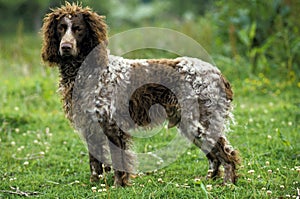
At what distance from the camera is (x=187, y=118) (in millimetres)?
4758

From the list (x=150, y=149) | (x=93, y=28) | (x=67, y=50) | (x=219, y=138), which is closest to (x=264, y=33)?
(x=150, y=149)

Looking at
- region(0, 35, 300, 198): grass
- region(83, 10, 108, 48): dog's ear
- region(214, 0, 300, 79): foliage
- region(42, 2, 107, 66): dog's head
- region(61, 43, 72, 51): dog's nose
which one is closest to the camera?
region(0, 35, 300, 198): grass

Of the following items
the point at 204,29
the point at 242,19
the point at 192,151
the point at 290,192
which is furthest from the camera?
the point at 204,29

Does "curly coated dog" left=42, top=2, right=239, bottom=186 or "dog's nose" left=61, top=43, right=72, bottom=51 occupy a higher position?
"dog's nose" left=61, top=43, right=72, bottom=51

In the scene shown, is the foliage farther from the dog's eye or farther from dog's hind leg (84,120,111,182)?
the dog's eye

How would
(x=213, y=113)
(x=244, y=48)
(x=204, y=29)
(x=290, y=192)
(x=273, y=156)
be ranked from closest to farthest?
(x=290, y=192), (x=213, y=113), (x=273, y=156), (x=244, y=48), (x=204, y=29)

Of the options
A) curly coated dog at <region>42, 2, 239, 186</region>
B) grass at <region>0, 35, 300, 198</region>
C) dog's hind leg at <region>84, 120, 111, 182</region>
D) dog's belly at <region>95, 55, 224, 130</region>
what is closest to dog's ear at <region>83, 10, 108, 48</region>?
curly coated dog at <region>42, 2, 239, 186</region>

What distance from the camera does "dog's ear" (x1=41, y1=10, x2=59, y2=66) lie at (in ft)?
16.0

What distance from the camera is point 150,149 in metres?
6.09

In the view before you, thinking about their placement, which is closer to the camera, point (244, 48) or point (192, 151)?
point (192, 151)

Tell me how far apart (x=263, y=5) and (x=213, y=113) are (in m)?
6.27

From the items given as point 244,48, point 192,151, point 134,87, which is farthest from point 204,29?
point 134,87

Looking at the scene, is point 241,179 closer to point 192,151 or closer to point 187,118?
point 187,118

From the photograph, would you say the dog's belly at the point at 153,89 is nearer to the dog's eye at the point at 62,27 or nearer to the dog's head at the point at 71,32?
the dog's head at the point at 71,32
